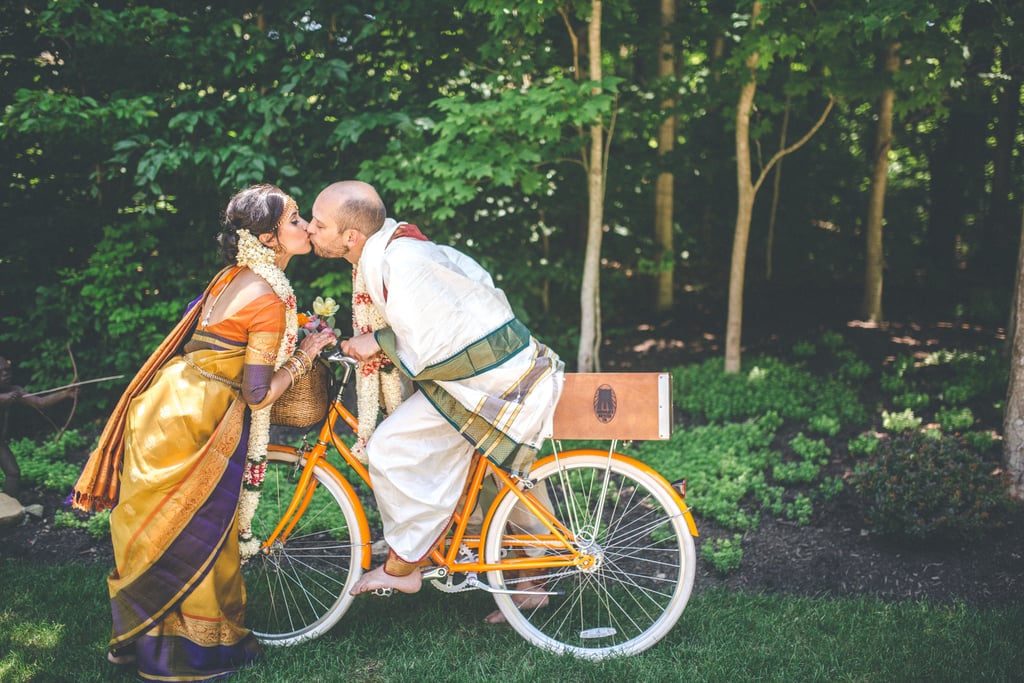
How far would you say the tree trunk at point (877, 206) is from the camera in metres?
6.91

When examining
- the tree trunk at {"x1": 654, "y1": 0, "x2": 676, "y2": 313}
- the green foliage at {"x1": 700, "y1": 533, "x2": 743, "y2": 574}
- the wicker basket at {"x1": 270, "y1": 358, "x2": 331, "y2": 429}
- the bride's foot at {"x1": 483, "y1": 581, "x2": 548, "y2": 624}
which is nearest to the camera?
the wicker basket at {"x1": 270, "y1": 358, "x2": 331, "y2": 429}

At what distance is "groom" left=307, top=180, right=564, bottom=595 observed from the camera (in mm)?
2840

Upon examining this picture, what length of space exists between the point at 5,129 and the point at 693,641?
4.87 metres

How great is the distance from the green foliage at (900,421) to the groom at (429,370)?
2996mm

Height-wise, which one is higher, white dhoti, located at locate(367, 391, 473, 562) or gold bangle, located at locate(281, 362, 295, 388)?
gold bangle, located at locate(281, 362, 295, 388)

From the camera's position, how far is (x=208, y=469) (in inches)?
117

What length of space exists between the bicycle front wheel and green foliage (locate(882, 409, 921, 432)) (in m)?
3.42

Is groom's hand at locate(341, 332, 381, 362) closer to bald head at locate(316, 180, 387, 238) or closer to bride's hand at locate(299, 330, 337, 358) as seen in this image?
bride's hand at locate(299, 330, 337, 358)

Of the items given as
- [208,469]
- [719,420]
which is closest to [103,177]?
[208,469]

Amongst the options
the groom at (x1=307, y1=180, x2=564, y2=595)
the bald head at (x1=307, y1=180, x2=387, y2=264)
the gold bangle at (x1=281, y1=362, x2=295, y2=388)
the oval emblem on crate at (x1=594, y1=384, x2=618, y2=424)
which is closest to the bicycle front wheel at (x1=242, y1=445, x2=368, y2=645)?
the groom at (x1=307, y1=180, x2=564, y2=595)

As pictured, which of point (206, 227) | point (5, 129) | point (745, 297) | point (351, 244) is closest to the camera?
point (351, 244)

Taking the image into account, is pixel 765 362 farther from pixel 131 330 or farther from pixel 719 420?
pixel 131 330

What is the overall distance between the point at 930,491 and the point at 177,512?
11.0ft

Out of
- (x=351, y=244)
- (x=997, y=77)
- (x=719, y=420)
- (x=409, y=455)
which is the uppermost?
A: (x=997, y=77)
